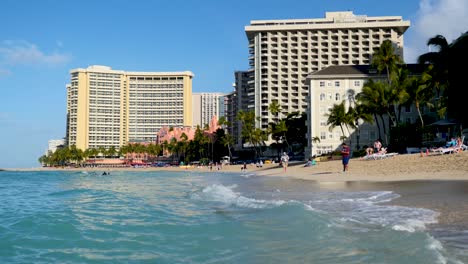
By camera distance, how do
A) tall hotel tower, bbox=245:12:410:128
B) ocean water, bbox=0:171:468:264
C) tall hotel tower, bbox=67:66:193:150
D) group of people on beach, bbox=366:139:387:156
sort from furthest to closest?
tall hotel tower, bbox=67:66:193:150
tall hotel tower, bbox=245:12:410:128
group of people on beach, bbox=366:139:387:156
ocean water, bbox=0:171:468:264

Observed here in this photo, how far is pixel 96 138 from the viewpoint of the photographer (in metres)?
177

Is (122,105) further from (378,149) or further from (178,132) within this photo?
(378,149)

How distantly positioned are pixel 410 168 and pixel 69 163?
499ft

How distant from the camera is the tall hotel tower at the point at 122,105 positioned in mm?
176750

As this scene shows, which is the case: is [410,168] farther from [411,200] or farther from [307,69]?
[307,69]

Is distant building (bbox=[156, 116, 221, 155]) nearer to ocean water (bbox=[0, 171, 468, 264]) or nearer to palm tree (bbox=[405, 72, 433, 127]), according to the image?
palm tree (bbox=[405, 72, 433, 127])

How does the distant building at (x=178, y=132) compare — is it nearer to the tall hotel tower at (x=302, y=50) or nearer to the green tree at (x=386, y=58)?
the tall hotel tower at (x=302, y=50)

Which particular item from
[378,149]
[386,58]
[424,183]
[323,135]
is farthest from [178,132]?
[424,183]

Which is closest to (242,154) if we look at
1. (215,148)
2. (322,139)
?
(215,148)

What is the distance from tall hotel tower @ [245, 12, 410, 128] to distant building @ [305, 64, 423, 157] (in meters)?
40.1

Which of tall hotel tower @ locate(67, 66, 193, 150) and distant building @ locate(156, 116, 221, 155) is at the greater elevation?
tall hotel tower @ locate(67, 66, 193, 150)

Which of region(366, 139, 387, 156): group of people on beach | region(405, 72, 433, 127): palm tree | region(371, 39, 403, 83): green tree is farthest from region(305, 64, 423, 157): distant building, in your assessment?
region(366, 139, 387, 156): group of people on beach

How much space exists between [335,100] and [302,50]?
148ft

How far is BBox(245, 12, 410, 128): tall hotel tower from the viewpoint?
109 m
